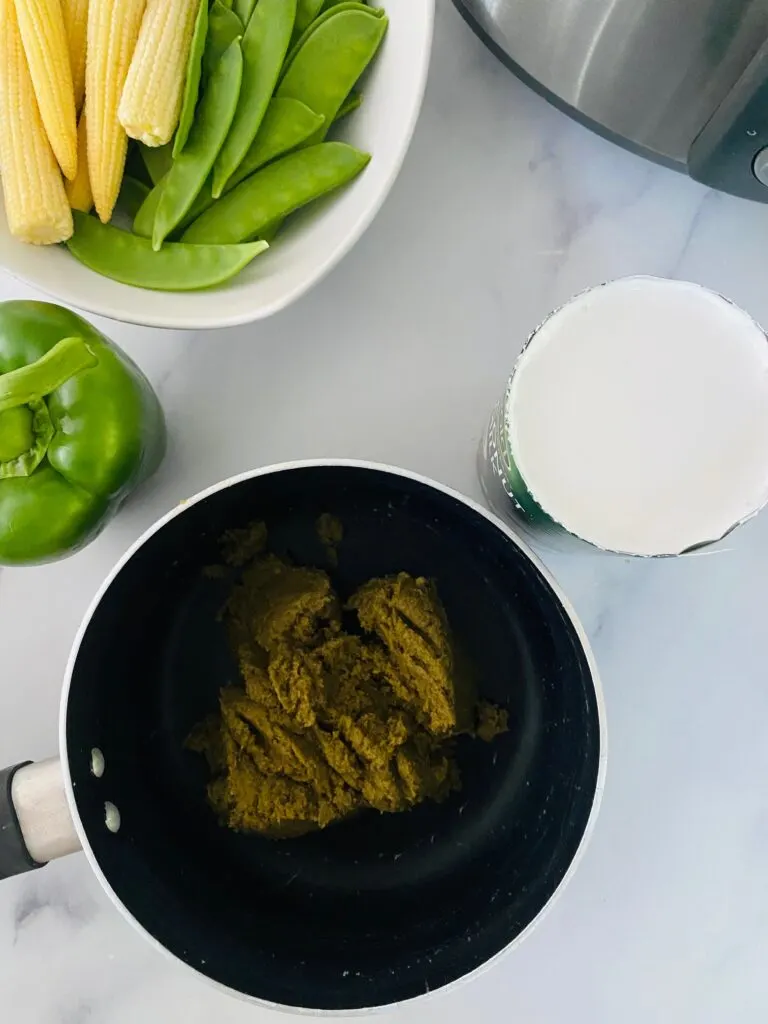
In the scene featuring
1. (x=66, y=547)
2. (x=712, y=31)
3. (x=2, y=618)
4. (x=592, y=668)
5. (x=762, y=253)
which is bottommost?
(x=2, y=618)

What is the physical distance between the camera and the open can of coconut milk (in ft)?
1.95

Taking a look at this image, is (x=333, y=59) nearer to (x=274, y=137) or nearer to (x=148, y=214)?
(x=274, y=137)

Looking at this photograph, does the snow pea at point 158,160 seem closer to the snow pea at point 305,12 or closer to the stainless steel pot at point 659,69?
the snow pea at point 305,12

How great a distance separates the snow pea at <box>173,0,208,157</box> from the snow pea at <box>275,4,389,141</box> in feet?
0.20

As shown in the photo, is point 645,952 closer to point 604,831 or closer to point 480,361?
point 604,831

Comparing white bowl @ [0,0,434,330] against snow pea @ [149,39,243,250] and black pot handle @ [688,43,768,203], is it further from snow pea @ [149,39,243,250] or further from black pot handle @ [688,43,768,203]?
black pot handle @ [688,43,768,203]

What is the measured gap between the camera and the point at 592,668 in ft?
2.03

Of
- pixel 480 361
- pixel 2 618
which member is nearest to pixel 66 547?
pixel 2 618

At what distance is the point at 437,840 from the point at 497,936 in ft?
0.44

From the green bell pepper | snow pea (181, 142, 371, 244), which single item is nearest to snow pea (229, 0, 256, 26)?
snow pea (181, 142, 371, 244)

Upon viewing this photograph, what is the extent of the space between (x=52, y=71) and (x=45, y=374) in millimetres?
235

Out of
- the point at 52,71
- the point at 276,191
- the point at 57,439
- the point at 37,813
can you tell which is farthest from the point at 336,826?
the point at 52,71

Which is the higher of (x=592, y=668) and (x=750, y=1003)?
(x=592, y=668)

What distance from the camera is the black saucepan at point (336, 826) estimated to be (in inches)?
24.8
